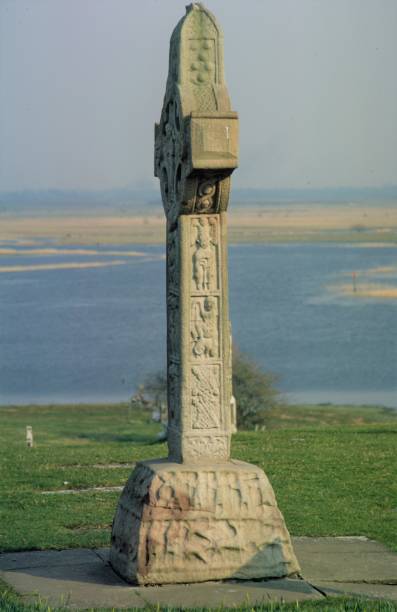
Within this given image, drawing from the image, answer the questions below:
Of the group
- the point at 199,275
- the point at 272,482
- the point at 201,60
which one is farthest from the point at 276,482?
the point at 201,60

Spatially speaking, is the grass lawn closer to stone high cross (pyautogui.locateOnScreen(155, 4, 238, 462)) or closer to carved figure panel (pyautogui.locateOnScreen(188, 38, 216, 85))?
stone high cross (pyautogui.locateOnScreen(155, 4, 238, 462))

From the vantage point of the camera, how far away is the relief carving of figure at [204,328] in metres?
8.85

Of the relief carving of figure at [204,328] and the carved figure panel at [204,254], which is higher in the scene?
the carved figure panel at [204,254]

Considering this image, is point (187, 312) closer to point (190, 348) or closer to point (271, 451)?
point (190, 348)

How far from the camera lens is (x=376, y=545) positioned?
1016cm

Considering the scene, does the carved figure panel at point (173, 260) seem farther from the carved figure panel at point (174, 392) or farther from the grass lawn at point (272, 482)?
the grass lawn at point (272, 482)

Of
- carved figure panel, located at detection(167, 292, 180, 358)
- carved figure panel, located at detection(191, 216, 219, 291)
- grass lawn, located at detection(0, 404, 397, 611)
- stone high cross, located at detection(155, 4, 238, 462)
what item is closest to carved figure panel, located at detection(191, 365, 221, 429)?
stone high cross, located at detection(155, 4, 238, 462)

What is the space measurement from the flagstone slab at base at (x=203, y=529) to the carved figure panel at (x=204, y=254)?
132 cm

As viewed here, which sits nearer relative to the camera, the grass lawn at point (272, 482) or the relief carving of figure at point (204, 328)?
the relief carving of figure at point (204, 328)

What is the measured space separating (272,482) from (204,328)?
5097 millimetres

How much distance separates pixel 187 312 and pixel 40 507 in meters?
4.08

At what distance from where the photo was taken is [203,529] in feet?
28.2

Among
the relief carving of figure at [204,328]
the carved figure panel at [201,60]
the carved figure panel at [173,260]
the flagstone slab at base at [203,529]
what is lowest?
the flagstone slab at base at [203,529]

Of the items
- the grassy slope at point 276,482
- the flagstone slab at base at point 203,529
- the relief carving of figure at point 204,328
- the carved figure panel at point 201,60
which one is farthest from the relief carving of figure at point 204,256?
the grassy slope at point 276,482
